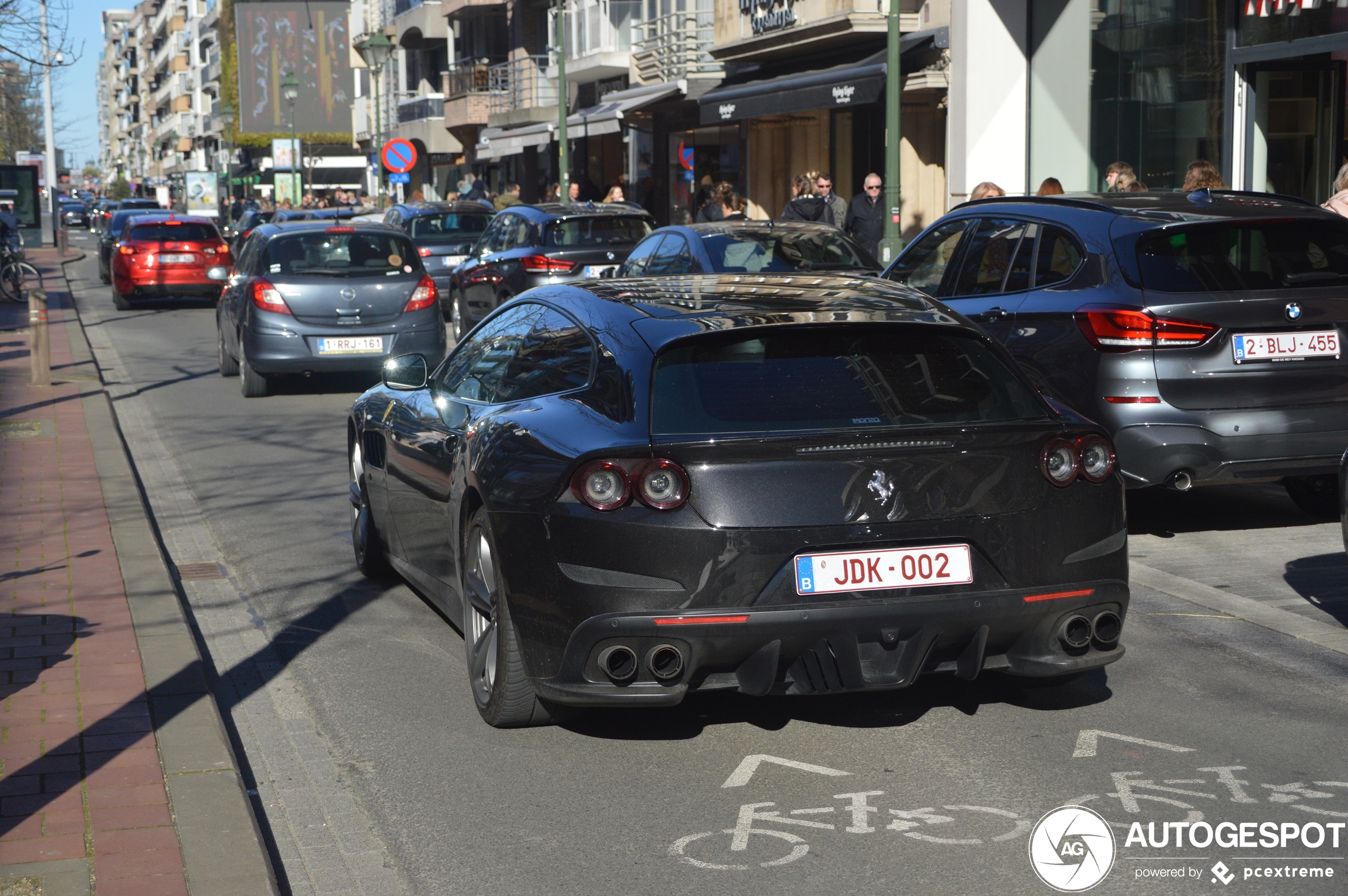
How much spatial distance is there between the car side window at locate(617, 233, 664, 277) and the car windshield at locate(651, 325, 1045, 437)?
9.43 metres

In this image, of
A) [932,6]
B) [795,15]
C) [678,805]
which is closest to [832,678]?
[678,805]

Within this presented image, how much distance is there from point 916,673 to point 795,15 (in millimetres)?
22932

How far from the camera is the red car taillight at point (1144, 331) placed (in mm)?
7859

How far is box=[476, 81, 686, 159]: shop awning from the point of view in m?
32.3

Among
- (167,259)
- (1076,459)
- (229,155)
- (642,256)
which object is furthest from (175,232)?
(229,155)

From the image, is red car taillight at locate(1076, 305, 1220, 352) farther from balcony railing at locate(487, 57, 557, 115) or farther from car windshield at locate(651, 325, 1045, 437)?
balcony railing at locate(487, 57, 557, 115)

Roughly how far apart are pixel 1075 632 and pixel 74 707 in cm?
330

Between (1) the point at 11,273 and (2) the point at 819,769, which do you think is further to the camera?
(1) the point at 11,273

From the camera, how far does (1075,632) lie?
4961 mm

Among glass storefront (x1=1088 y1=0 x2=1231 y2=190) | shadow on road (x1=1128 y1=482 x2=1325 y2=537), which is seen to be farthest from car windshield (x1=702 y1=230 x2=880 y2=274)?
glass storefront (x1=1088 y1=0 x2=1231 y2=190)

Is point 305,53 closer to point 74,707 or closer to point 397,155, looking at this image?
point 397,155

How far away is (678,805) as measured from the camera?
4684mm

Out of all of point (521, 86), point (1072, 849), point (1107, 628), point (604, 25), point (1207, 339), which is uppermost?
point (604, 25)

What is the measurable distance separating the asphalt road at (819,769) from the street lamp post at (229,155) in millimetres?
54557
